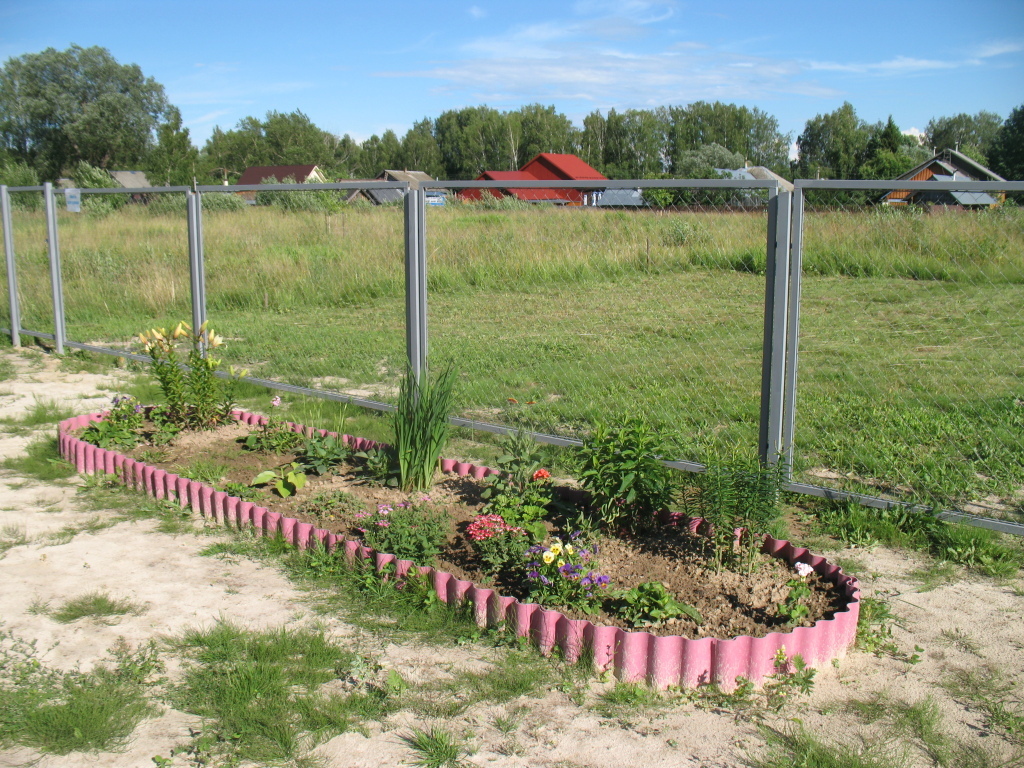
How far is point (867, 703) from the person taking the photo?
2.91 m

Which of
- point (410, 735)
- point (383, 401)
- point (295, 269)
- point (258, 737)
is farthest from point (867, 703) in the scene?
point (295, 269)

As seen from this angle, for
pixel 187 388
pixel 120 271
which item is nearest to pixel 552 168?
pixel 120 271

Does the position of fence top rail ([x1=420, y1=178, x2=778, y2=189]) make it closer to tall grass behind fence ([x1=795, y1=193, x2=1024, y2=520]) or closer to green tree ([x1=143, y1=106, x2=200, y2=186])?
tall grass behind fence ([x1=795, y1=193, x2=1024, y2=520])

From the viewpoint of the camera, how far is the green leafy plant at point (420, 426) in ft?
14.9

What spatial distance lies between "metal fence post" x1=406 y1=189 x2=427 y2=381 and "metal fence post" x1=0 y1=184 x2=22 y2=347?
21.3 feet

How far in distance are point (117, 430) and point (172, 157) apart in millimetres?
55308

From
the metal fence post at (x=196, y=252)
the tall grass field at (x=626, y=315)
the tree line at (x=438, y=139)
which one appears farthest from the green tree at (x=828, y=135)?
the metal fence post at (x=196, y=252)

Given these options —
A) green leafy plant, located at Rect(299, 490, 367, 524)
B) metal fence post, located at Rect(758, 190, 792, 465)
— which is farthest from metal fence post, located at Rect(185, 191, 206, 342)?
metal fence post, located at Rect(758, 190, 792, 465)

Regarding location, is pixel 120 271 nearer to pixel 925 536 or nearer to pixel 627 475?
pixel 627 475

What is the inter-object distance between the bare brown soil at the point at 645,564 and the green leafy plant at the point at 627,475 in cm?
13

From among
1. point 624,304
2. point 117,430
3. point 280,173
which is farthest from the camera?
point 280,173

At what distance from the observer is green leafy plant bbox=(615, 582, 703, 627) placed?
10.5 feet

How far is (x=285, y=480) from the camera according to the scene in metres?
4.74

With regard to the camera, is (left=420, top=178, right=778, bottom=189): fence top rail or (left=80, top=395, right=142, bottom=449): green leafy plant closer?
(left=420, top=178, right=778, bottom=189): fence top rail
